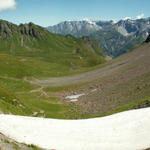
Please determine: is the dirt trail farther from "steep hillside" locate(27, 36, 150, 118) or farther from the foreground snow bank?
the foreground snow bank

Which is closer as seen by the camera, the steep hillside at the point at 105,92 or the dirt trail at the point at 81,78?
the steep hillside at the point at 105,92

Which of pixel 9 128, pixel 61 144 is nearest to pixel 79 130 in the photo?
pixel 61 144

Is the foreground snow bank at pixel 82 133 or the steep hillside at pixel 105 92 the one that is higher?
the foreground snow bank at pixel 82 133

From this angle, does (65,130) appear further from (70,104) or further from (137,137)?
(70,104)

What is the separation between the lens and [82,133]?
23.6 meters

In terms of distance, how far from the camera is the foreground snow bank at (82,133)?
20.5 metres

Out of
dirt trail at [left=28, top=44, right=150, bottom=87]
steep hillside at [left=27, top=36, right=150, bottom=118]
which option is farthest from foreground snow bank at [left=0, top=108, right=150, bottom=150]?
dirt trail at [left=28, top=44, right=150, bottom=87]

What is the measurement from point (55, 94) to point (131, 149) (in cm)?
7419

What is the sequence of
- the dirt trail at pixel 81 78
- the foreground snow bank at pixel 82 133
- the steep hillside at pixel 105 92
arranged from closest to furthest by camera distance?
the foreground snow bank at pixel 82 133 → the steep hillside at pixel 105 92 → the dirt trail at pixel 81 78

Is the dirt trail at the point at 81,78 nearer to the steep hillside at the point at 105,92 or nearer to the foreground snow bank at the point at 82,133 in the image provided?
the steep hillside at the point at 105,92

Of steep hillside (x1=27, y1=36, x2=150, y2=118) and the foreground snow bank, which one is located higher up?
the foreground snow bank

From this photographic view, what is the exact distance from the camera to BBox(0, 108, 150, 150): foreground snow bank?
67.4 ft

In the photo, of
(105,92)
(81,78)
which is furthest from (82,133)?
(81,78)

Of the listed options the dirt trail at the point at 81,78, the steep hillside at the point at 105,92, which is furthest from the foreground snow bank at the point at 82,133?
the dirt trail at the point at 81,78
